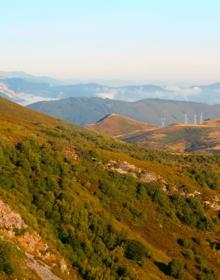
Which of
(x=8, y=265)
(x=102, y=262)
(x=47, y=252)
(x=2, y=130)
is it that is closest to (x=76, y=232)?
(x=102, y=262)

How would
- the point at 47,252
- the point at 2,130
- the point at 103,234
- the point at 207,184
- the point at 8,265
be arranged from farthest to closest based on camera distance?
the point at 207,184
the point at 2,130
the point at 103,234
the point at 47,252
the point at 8,265

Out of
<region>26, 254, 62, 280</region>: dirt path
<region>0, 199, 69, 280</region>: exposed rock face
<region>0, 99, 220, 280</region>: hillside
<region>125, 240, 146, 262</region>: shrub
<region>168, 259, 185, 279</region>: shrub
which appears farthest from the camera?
<region>168, 259, 185, 279</region>: shrub

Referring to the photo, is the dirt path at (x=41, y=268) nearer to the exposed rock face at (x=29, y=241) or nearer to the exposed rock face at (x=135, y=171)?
the exposed rock face at (x=29, y=241)

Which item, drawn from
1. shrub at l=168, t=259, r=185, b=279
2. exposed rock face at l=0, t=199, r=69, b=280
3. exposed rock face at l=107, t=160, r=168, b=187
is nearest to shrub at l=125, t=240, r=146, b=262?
shrub at l=168, t=259, r=185, b=279

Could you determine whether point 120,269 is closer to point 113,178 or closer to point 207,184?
point 113,178

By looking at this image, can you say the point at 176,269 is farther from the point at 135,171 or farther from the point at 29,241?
the point at 135,171

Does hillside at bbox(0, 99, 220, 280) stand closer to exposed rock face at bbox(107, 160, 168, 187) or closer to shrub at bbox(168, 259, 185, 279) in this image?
shrub at bbox(168, 259, 185, 279)

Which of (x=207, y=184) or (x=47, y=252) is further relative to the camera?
(x=207, y=184)

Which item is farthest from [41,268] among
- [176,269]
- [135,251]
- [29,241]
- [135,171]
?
[135,171]

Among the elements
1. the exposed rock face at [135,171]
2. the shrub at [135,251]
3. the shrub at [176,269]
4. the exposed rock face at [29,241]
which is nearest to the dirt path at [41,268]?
the exposed rock face at [29,241]
